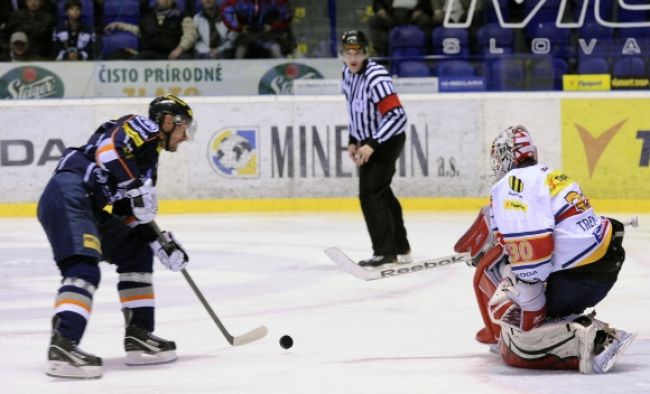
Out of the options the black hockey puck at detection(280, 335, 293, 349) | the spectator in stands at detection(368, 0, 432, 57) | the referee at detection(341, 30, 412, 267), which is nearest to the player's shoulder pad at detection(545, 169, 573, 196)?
the black hockey puck at detection(280, 335, 293, 349)

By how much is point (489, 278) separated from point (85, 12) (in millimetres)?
6694

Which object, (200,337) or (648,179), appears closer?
(200,337)

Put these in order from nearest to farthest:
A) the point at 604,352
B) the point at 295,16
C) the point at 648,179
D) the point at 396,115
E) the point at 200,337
→ the point at 604,352 → the point at 200,337 → the point at 396,115 → the point at 648,179 → the point at 295,16

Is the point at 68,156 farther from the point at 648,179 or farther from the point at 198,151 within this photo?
the point at 648,179

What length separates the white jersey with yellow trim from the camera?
13.1 feet

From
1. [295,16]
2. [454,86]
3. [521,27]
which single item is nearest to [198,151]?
[295,16]

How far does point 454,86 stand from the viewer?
998 centimetres

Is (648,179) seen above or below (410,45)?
below

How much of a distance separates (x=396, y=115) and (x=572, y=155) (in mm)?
3068

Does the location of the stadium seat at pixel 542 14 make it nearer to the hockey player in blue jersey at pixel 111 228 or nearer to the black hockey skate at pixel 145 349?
the hockey player in blue jersey at pixel 111 228

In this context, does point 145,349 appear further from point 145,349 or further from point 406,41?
point 406,41

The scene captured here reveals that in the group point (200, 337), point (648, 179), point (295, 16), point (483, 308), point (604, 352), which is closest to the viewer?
point (604, 352)

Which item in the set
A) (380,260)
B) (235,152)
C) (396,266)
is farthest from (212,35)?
(396,266)

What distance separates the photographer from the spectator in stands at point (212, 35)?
10266 millimetres
